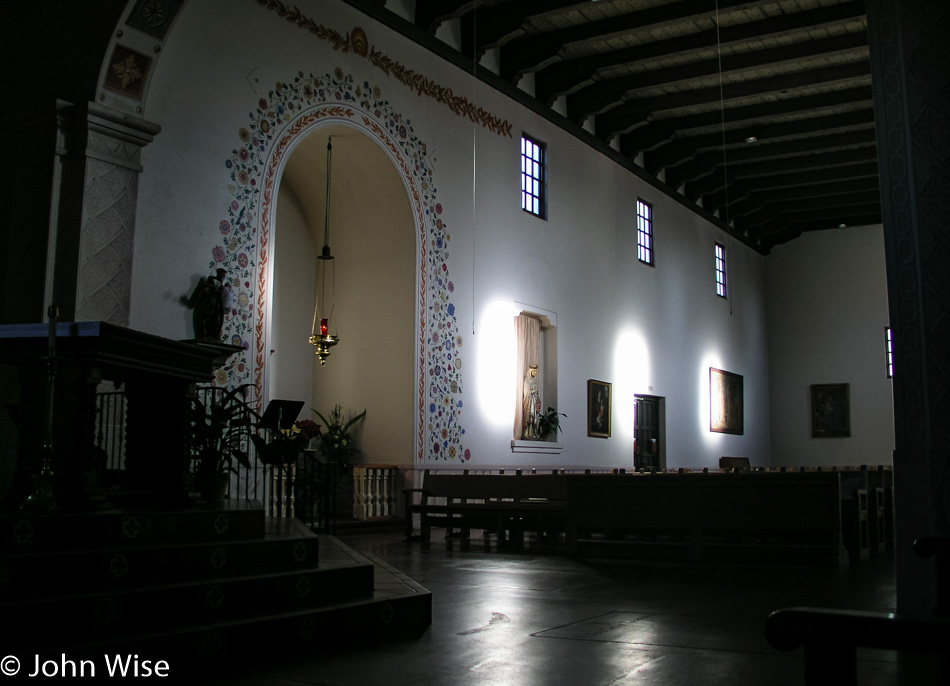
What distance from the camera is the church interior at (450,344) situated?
14.2 ft

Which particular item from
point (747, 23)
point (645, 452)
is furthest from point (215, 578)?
point (645, 452)

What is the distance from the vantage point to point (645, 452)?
1822 cm

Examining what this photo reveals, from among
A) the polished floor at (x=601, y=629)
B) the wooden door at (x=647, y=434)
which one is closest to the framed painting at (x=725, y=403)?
the wooden door at (x=647, y=434)

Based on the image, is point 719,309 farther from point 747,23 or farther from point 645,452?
point 747,23

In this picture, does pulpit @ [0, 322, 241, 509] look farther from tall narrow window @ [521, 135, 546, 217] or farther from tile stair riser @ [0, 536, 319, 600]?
tall narrow window @ [521, 135, 546, 217]

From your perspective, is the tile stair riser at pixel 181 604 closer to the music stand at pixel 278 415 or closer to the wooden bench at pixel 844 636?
the music stand at pixel 278 415

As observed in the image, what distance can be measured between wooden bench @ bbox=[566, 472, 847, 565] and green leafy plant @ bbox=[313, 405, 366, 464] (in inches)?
164

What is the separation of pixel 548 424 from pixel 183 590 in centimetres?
1102

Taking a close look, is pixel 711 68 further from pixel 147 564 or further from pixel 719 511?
pixel 147 564

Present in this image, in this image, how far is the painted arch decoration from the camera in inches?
383

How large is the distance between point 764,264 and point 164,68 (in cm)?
2025

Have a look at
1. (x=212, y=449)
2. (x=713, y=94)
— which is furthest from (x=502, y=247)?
(x=212, y=449)

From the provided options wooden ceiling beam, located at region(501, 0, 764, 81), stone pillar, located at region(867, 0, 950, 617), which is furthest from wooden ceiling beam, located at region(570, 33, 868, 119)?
stone pillar, located at region(867, 0, 950, 617)

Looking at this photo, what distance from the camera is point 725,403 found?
72.4 feet
